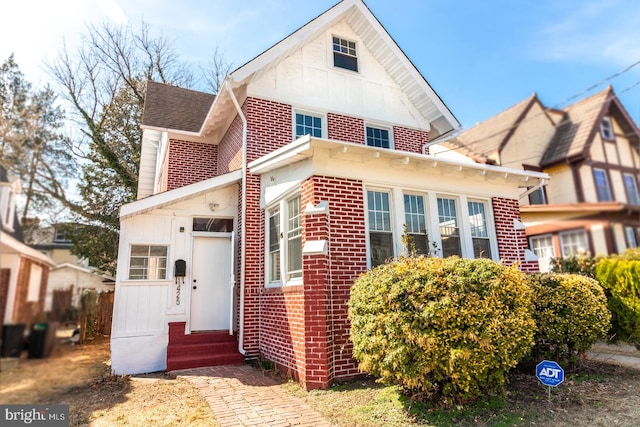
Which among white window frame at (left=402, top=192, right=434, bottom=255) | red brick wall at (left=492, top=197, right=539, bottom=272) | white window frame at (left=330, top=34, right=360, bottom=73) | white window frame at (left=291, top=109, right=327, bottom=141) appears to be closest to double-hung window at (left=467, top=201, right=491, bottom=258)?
red brick wall at (left=492, top=197, right=539, bottom=272)

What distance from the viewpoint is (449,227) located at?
6961 millimetres

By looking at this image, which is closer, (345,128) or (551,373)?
(551,373)

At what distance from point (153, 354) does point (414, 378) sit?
533 centimetres

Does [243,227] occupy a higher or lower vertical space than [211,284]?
higher

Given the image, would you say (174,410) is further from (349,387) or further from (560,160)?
(560,160)

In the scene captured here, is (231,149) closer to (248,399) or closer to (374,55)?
(374,55)

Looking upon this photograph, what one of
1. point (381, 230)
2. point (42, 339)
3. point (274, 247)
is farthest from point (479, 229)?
point (42, 339)

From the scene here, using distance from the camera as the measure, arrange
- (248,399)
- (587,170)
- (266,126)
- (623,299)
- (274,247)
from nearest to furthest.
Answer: (587,170), (248,399), (623,299), (274,247), (266,126)

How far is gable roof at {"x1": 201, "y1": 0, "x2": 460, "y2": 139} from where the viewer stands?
801 cm

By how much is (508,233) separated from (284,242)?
4.55 meters

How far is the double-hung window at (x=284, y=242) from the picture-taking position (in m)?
6.29

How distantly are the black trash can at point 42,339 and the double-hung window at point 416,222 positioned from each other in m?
5.63

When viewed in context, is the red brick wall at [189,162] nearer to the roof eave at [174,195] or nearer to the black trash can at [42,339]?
the roof eave at [174,195]

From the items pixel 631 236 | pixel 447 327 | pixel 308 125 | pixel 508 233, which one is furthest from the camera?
pixel 308 125
